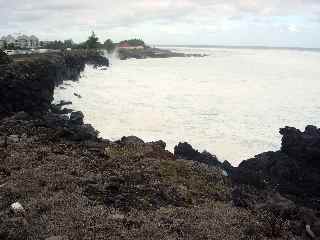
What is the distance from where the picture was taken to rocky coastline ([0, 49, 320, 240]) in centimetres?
1212

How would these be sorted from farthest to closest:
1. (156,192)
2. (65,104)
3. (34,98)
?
(65,104) → (34,98) → (156,192)

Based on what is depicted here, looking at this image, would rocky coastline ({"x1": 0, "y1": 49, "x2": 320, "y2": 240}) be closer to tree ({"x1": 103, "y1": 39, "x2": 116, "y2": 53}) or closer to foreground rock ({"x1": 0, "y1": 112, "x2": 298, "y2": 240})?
foreground rock ({"x1": 0, "y1": 112, "x2": 298, "y2": 240})

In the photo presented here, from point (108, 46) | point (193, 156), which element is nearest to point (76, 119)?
point (193, 156)

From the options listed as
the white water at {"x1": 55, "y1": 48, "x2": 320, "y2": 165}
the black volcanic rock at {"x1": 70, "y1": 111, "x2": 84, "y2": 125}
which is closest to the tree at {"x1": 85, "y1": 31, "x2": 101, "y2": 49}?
the white water at {"x1": 55, "y1": 48, "x2": 320, "y2": 165}

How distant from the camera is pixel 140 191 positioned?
584 inches

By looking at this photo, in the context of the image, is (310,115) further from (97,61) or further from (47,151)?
(97,61)

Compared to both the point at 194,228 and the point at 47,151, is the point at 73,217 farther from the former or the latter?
the point at 47,151

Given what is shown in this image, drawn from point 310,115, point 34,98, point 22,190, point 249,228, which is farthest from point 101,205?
point 310,115

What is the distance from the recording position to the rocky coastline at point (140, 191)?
12117 millimetres

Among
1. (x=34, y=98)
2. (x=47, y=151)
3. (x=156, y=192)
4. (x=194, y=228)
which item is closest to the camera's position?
(x=194, y=228)

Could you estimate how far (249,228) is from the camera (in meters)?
12.4

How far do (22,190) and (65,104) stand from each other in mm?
29990

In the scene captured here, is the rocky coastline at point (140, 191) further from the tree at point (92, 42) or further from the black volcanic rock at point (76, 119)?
the tree at point (92, 42)

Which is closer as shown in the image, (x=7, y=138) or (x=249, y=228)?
(x=249, y=228)
